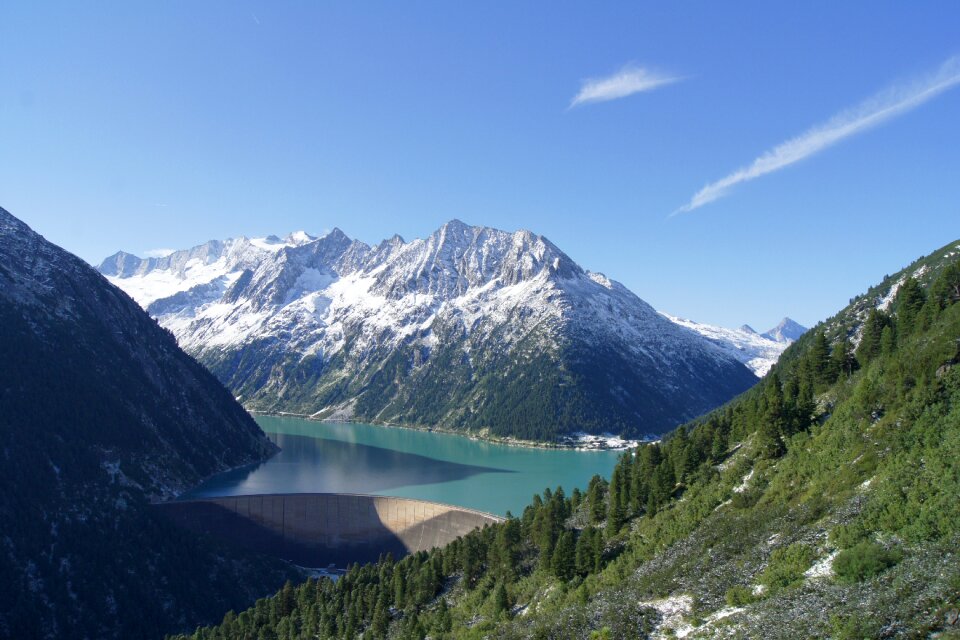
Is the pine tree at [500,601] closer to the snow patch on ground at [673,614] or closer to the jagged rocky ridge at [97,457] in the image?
the snow patch on ground at [673,614]

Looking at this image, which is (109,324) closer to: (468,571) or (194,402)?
(194,402)

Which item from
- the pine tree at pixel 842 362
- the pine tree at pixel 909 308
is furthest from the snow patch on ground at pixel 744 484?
the pine tree at pixel 909 308

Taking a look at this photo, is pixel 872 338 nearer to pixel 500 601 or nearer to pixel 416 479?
pixel 500 601

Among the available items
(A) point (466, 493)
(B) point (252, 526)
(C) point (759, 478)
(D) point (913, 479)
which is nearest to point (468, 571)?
(C) point (759, 478)

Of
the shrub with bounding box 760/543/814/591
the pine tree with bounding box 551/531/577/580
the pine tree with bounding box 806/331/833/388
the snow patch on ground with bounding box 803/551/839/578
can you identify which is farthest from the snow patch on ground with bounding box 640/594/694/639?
the pine tree with bounding box 806/331/833/388

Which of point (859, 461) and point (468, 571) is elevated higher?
point (859, 461)

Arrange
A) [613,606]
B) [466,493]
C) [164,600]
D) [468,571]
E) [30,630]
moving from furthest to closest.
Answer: [466,493] < [164,600] < [30,630] < [468,571] < [613,606]
